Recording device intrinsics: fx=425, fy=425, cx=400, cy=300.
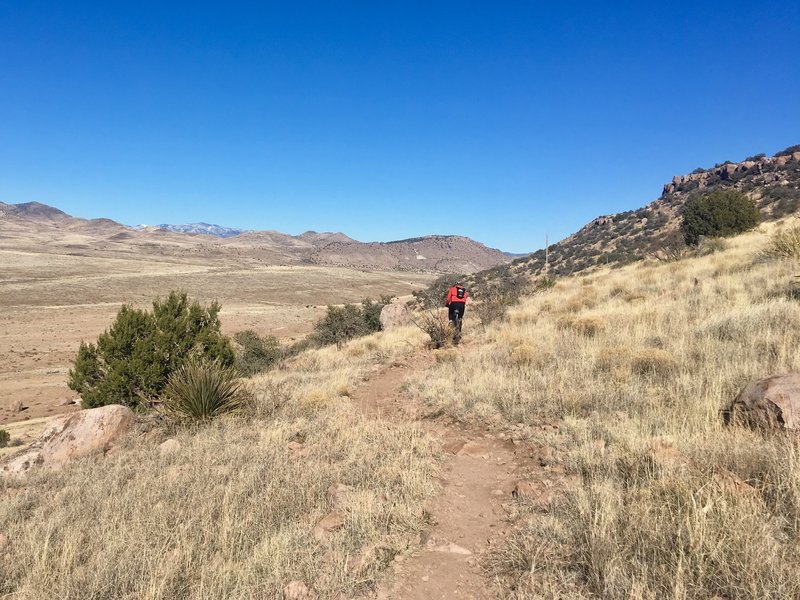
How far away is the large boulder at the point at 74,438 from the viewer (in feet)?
20.2

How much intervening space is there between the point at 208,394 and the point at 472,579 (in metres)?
5.33

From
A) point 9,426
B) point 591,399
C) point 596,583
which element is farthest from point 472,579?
point 9,426

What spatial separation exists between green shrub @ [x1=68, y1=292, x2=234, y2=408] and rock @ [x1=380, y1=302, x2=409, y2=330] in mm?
11705

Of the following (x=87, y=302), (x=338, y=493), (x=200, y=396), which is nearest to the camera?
(x=338, y=493)

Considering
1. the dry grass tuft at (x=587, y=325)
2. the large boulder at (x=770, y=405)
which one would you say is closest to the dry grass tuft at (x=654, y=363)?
the large boulder at (x=770, y=405)

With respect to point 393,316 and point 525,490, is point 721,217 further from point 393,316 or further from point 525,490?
point 525,490

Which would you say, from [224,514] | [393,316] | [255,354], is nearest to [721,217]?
[393,316]

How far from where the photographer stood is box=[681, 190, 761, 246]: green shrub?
21.7 m

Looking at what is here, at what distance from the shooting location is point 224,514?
3.61m

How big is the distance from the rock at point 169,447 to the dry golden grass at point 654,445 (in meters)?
3.58

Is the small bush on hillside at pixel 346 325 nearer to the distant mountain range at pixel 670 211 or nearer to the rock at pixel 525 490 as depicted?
the distant mountain range at pixel 670 211

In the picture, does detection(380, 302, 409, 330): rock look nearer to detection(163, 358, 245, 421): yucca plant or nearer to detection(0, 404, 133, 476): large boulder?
detection(163, 358, 245, 421): yucca plant

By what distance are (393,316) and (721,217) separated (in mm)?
17642

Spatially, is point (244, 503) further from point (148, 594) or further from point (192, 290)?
point (192, 290)
